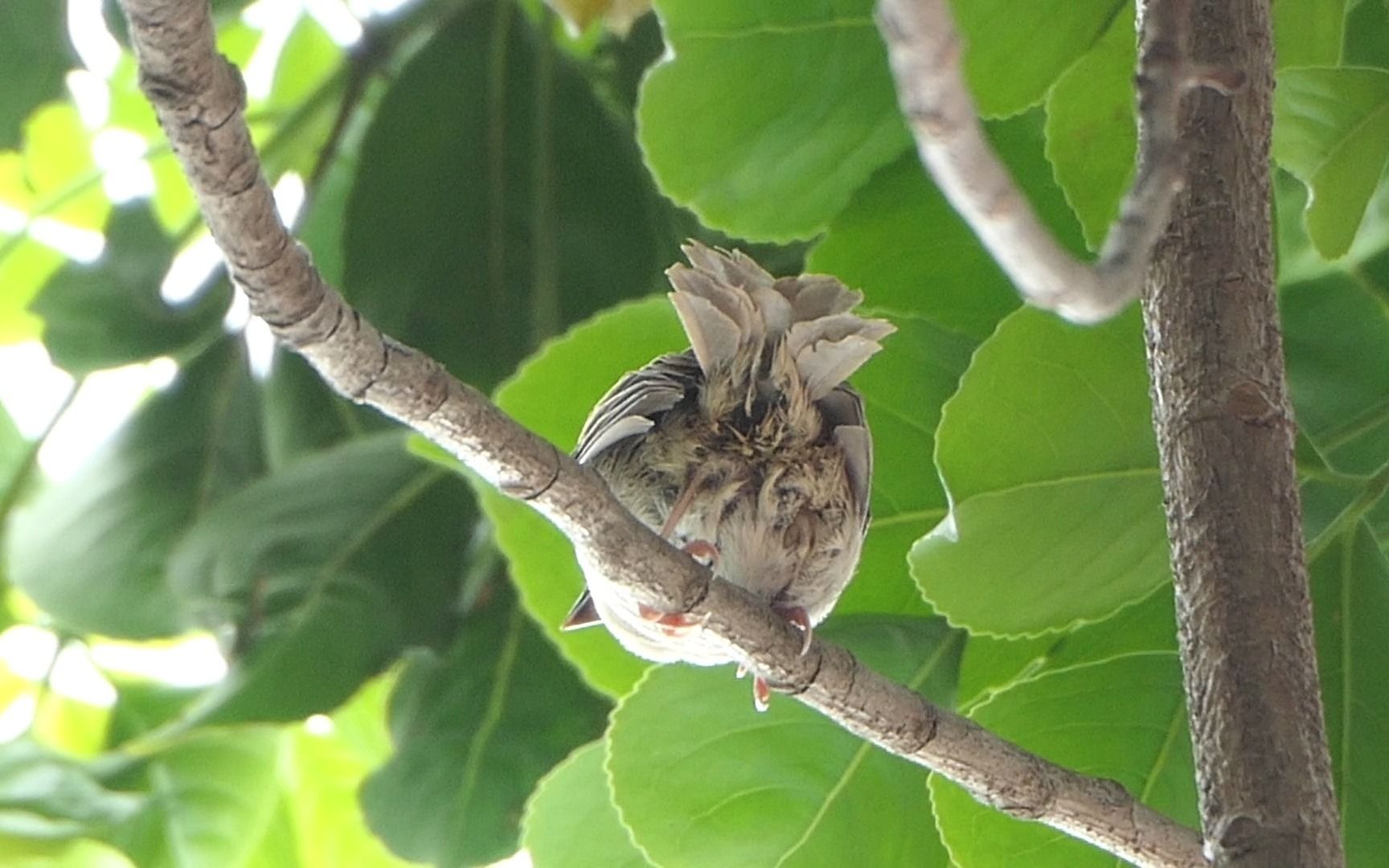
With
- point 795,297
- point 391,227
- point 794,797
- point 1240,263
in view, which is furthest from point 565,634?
point 391,227

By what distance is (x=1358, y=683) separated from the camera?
0.77 meters

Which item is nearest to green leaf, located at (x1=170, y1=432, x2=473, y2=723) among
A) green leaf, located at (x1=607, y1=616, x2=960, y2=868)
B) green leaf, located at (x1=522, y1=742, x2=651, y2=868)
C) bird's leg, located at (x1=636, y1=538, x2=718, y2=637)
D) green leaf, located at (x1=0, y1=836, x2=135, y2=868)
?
green leaf, located at (x1=0, y1=836, x2=135, y2=868)

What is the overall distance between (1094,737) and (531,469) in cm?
38

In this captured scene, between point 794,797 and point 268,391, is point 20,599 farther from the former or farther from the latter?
point 794,797

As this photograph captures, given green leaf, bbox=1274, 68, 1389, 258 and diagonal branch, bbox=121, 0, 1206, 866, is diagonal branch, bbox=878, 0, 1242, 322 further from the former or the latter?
green leaf, bbox=1274, 68, 1389, 258

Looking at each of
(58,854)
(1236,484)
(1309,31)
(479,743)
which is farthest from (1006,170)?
(479,743)

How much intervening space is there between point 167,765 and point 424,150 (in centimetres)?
58

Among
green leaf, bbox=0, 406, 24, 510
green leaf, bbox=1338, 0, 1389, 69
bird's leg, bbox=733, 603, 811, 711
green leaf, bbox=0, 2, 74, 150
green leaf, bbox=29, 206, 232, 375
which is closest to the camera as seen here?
bird's leg, bbox=733, 603, 811, 711

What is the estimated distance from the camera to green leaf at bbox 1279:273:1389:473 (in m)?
0.83

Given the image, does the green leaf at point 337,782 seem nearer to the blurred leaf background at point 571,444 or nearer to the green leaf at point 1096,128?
the blurred leaf background at point 571,444

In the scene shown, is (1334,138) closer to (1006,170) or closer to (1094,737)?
(1094,737)

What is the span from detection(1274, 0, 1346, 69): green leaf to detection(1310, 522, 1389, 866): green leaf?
0.22 meters

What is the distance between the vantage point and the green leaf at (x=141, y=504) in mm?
1453

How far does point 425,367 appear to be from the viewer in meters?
0.48
